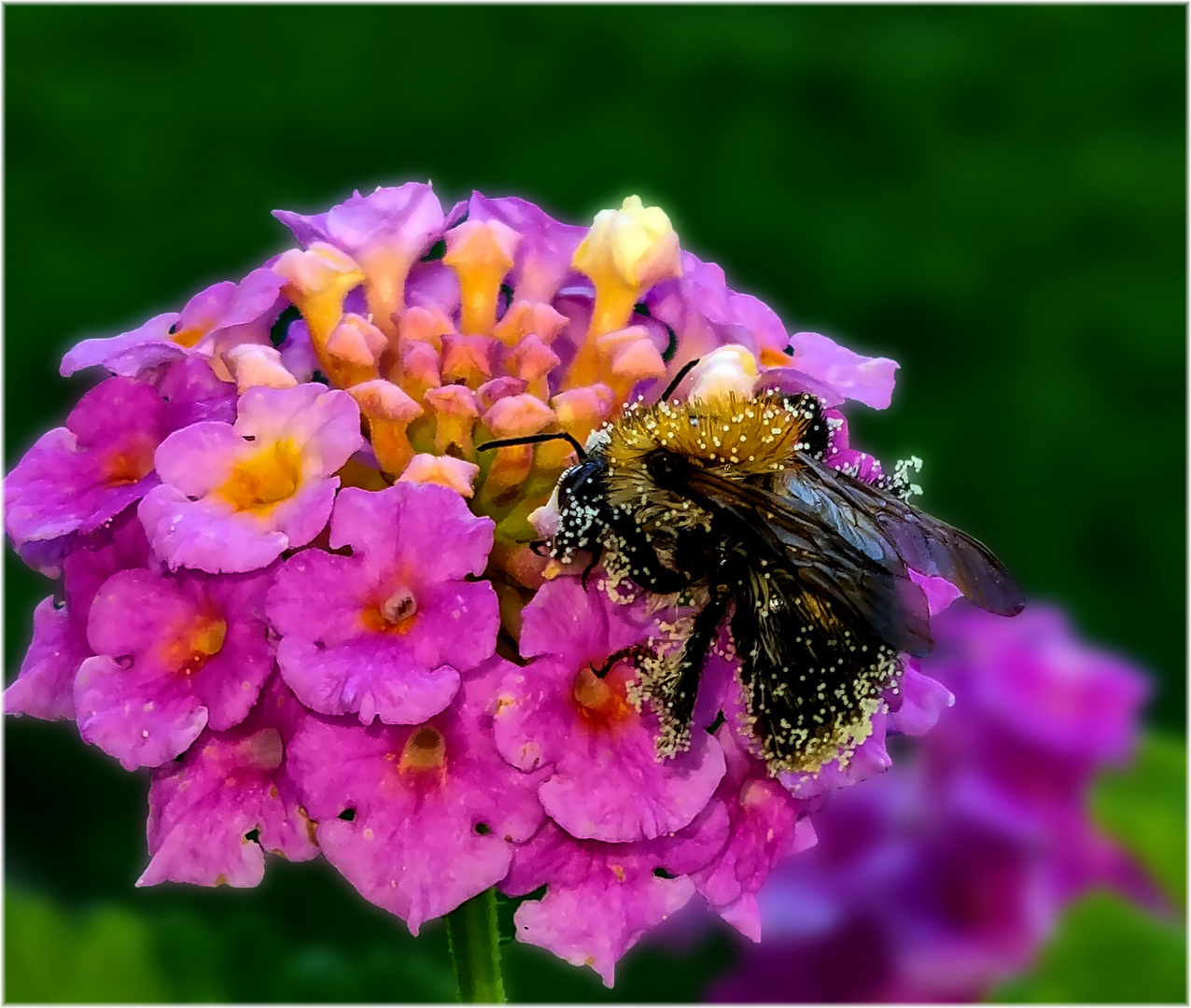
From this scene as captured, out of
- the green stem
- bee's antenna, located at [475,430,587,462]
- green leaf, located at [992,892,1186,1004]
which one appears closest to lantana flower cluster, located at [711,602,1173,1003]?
green leaf, located at [992,892,1186,1004]

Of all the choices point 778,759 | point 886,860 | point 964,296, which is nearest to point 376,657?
point 778,759

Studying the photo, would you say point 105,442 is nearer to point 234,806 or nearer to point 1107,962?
point 234,806

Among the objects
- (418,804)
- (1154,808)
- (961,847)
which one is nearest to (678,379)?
(418,804)

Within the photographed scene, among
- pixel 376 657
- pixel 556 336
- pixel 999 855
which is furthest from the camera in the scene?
pixel 999 855

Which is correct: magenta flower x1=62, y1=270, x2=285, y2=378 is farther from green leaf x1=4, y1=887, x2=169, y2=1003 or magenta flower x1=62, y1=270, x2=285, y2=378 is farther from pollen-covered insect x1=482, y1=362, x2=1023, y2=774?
green leaf x1=4, y1=887, x2=169, y2=1003

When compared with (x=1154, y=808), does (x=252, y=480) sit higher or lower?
higher

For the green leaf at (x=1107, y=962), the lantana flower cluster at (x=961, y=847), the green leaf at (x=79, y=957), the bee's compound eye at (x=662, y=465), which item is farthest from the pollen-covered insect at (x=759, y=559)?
the green leaf at (x=79, y=957)

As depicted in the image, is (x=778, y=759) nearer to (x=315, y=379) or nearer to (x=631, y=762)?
(x=631, y=762)
